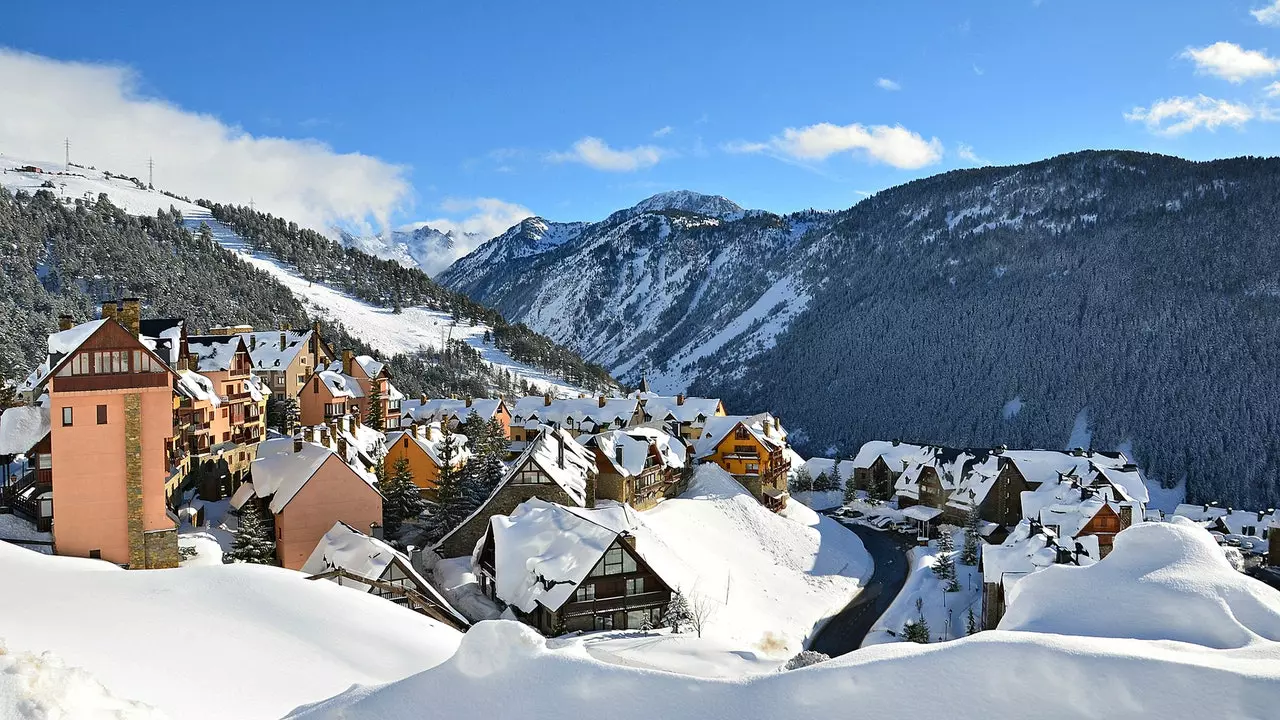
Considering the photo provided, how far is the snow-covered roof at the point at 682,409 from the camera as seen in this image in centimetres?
8238

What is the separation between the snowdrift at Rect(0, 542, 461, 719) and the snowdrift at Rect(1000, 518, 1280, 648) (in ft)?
46.6

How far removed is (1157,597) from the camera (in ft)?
40.8

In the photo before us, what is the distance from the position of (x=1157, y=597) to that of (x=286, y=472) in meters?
35.8

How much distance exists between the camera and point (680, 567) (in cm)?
4203

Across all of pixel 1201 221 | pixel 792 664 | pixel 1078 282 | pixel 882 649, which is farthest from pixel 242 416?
pixel 1201 221

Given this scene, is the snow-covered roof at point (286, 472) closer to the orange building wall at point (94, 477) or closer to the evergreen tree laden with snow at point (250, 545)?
the evergreen tree laden with snow at point (250, 545)

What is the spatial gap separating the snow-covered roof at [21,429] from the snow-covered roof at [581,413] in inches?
1929

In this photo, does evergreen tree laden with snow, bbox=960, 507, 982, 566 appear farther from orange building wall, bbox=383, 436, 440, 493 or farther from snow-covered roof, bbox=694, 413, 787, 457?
orange building wall, bbox=383, 436, 440, 493

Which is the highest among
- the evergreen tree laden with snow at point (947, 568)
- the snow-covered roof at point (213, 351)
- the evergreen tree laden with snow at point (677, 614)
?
the snow-covered roof at point (213, 351)

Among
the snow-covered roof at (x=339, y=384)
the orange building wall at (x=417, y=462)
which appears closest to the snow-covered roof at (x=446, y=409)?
the snow-covered roof at (x=339, y=384)

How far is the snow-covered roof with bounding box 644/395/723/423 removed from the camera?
82.4m

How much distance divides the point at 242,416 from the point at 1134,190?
213m

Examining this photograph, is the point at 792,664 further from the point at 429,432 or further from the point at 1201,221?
the point at 1201,221

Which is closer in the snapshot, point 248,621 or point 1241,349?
point 248,621
